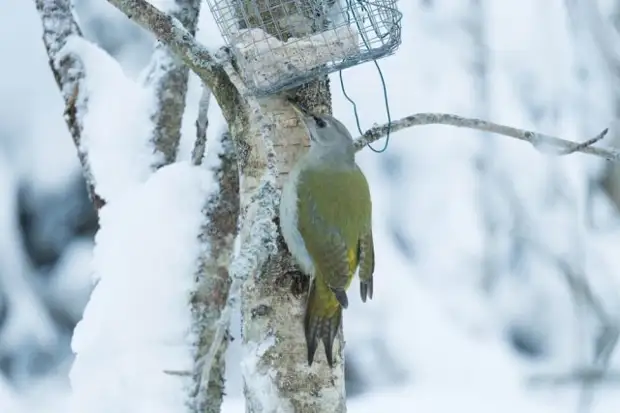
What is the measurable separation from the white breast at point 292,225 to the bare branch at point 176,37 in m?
0.38

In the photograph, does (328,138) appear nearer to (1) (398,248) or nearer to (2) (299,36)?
(2) (299,36)

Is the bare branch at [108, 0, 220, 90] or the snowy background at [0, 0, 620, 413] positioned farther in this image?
the snowy background at [0, 0, 620, 413]

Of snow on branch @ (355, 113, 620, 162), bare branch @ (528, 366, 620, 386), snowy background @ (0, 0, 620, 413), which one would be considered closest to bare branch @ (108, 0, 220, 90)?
snow on branch @ (355, 113, 620, 162)

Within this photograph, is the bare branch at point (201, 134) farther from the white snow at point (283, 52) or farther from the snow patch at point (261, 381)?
the snow patch at point (261, 381)

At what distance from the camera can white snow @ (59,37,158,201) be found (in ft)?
12.5

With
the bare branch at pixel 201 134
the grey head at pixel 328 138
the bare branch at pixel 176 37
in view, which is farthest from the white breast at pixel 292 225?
the bare branch at pixel 201 134

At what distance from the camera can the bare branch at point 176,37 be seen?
2.73 meters

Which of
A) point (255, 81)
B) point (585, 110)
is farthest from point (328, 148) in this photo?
point (585, 110)

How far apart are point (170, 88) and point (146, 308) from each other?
995 mm

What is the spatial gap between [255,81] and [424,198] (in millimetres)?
3460

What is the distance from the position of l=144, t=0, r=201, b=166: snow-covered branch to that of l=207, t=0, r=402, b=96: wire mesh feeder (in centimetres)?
111

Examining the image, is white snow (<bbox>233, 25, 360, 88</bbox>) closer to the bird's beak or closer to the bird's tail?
the bird's beak

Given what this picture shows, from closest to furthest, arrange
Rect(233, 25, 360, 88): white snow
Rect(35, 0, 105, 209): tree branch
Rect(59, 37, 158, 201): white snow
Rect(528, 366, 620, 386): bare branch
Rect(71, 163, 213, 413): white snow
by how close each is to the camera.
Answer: Rect(528, 366, 620, 386): bare branch
Rect(233, 25, 360, 88): white snow
Rect(71, 163, 213, 413): white snow
Rect(59, 37, 158, 201): white snow
Rect(35, 0, 105, 209): tree branch

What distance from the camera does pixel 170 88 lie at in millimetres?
3955
